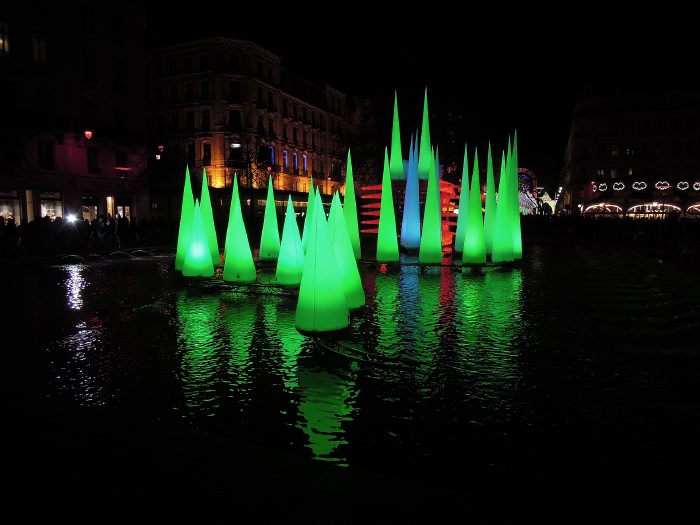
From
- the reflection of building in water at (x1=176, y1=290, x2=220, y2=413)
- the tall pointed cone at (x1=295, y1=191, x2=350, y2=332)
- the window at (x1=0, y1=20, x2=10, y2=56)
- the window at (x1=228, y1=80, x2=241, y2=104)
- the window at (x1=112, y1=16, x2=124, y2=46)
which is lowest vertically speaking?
the reflection of building in water at (x1=176, y1=290, x2=220, y2=413)

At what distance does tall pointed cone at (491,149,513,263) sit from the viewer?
16328mm

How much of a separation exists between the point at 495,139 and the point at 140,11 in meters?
A: 25.5

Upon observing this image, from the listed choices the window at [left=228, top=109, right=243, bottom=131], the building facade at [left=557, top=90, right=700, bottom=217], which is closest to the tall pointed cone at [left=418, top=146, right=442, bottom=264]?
the window at [left=228, top=109, right=243, bottom=131]

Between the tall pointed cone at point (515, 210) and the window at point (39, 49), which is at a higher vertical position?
the window at point (39, 49)

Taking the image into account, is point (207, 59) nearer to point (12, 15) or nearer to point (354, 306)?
point (12, 15)

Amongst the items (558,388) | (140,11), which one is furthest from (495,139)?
(558,388)

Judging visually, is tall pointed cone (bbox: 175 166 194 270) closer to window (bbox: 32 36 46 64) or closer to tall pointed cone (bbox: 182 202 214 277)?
tall pointed cone (bbox: 182 202 214 277)

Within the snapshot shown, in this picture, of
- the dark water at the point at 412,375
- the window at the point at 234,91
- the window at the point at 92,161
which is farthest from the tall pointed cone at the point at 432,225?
the window at the point at 234,91

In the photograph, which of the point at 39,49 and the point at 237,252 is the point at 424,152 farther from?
the point at 39,49

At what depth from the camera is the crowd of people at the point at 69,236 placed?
795 inches

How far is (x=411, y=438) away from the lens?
4082 millimetres

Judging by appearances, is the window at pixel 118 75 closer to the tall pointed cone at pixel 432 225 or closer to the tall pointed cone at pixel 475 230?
the tall pointed cone at pixel 432 225

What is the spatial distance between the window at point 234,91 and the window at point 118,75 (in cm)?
1930

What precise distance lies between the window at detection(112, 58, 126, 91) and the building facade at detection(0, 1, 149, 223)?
7cm
